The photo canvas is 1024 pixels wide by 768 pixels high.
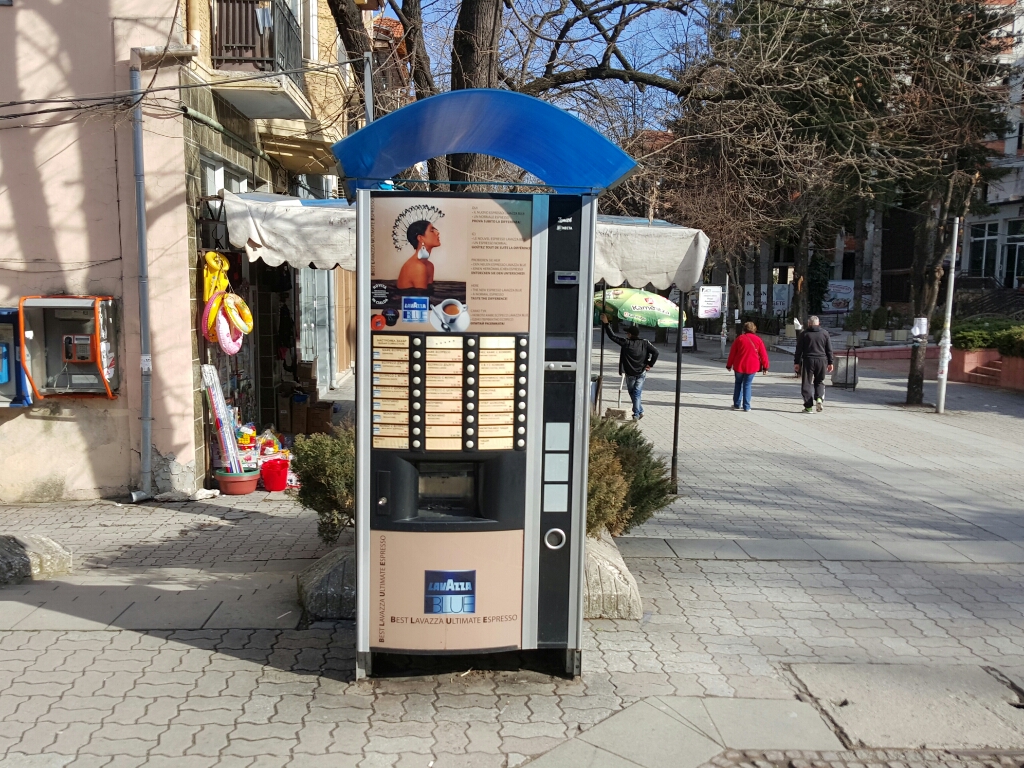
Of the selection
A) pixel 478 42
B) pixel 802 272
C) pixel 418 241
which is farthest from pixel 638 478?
pixel 802 272

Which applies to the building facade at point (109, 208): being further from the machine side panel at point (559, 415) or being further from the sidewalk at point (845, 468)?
the machine side panel at point (559, 415)

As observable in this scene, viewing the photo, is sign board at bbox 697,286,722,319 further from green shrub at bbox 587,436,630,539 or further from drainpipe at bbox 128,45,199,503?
drainpipe at bbox 128,45,199,503

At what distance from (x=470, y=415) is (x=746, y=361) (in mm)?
12940

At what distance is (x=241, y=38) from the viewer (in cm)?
887

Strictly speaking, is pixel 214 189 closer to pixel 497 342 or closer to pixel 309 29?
pixel 309 29

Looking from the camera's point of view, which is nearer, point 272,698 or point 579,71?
point 272,698

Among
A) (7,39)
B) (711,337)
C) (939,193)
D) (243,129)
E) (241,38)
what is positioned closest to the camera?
(7,39)

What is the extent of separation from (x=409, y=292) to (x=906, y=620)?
3713mm

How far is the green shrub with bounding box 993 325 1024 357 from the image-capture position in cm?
1905

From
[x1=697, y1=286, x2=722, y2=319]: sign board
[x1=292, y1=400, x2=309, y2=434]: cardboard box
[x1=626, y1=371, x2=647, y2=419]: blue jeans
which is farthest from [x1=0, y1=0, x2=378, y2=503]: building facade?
[x1=626, y1=371, x2=647, y2=419]: blue jeans

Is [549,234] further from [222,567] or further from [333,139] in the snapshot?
[333,139]

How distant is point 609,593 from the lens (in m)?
5.20

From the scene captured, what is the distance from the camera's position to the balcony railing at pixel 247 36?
8719mm

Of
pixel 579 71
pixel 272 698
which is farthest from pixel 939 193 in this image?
pixel 272 698
